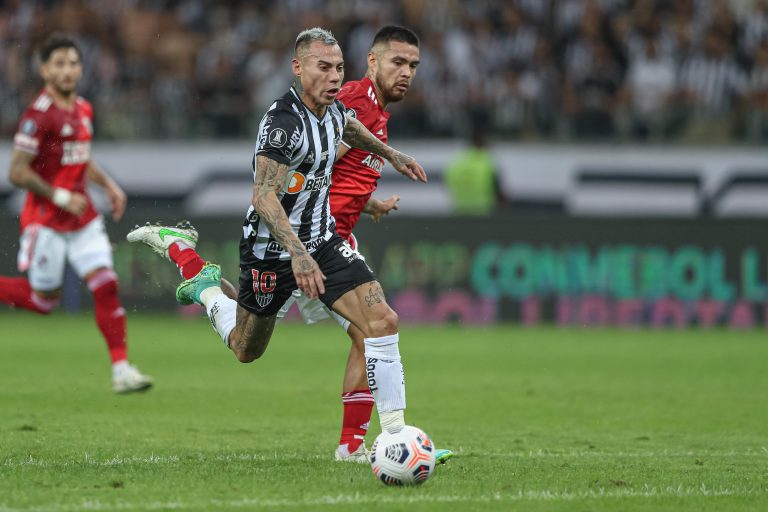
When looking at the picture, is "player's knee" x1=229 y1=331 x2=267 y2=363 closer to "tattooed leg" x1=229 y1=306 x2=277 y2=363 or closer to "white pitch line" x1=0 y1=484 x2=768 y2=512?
"tattooed leg" x1=229 y1=306 x2=277 y2=363

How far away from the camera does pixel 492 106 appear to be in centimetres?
2034

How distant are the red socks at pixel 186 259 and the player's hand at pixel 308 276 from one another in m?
2.07

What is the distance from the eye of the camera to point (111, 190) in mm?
11172

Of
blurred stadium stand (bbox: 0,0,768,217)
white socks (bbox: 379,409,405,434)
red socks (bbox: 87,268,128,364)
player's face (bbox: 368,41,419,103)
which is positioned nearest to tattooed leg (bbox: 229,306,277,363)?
white socks (bbox: 379,409,405,434)

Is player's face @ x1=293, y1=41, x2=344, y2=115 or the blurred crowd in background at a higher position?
the blurred crowd in background

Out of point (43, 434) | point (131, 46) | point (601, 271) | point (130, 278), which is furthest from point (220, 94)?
point (43, 434)

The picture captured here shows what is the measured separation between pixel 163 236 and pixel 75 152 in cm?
253

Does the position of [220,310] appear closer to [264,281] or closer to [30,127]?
[264,281]

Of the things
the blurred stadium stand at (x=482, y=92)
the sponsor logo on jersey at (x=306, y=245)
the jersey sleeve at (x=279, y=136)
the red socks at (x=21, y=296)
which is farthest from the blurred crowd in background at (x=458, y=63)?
the jersey sleeve at (x=279, y=136)

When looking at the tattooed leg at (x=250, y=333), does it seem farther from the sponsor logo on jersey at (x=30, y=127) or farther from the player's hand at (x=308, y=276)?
the sponsor logo on jersey at (x=30, y=127)

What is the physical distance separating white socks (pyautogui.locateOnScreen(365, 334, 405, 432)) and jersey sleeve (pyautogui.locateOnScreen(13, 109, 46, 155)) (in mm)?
5054

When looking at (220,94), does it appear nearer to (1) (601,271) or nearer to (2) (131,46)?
(2) (131,46)

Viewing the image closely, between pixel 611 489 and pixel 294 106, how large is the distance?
103 inches

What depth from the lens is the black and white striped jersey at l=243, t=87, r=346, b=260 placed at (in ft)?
22.7
